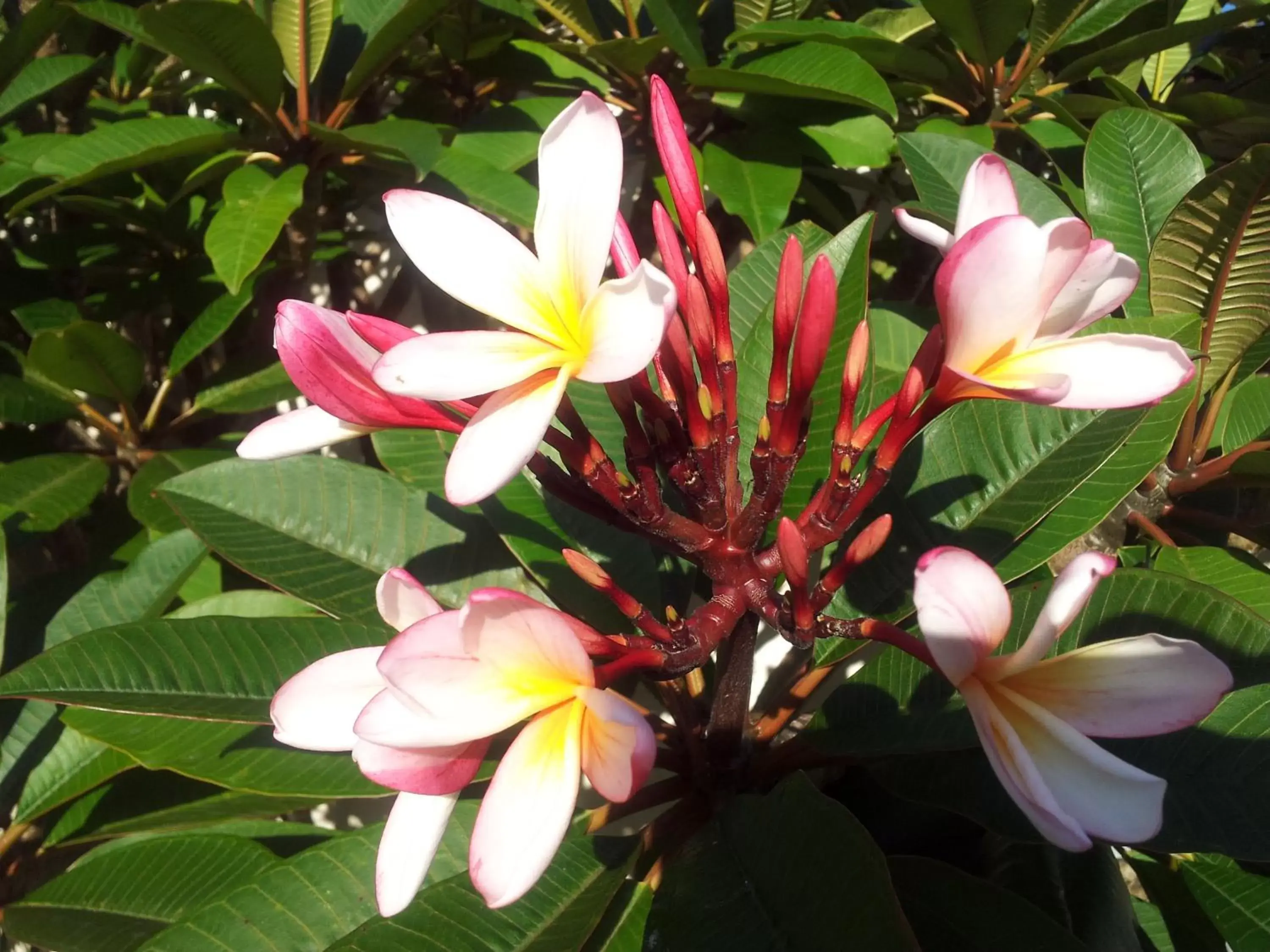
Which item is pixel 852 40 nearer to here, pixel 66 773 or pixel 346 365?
pixel 346 365

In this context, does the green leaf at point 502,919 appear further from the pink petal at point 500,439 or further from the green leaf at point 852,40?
the green leaf at point 852,40

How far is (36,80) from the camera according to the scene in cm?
131

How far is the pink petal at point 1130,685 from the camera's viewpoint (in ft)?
1.42

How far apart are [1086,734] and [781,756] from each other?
0.39 meters

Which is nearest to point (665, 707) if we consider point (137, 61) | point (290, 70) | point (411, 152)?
point (411, 152)

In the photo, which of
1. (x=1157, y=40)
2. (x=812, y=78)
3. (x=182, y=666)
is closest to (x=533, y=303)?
(x=182, y=666)

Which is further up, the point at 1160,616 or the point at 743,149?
the point at 743,149

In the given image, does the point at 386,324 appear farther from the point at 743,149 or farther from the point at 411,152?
the point at 743,149

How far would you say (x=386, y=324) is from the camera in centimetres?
56

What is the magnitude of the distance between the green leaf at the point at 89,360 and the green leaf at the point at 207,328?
2.3 inches

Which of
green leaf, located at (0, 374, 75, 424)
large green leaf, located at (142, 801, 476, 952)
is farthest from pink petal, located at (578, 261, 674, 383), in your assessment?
green leaf, located at (0, 374, 75, 424)

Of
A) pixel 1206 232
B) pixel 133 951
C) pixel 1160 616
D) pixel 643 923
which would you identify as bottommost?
pixel 133 951

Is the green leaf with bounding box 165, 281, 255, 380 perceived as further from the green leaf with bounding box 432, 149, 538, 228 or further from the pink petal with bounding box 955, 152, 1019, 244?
the pink petal with bounding box 955, 152, 1019, 244

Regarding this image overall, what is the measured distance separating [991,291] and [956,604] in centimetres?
18
